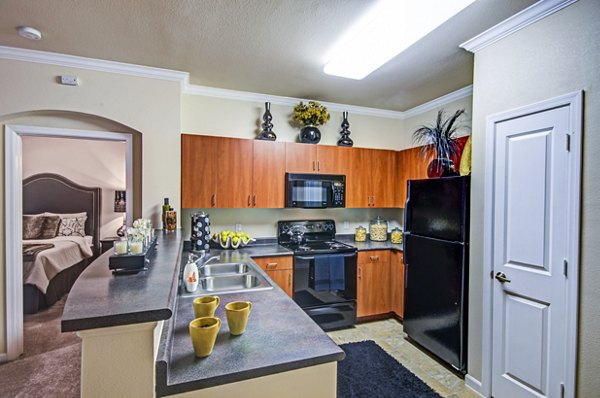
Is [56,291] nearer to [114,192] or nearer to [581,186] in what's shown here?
[114,192]

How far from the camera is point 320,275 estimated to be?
10.6ft

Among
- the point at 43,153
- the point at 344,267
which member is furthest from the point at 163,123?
the point at 43,153

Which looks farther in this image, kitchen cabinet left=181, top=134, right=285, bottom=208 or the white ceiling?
kitchen cabinet left=181, top=134, right=285, bottom=208

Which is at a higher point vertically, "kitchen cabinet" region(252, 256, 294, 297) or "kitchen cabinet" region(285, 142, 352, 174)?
"kitchen cabinet" region(285, 142, 352, 174)

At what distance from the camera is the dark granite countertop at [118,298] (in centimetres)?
82

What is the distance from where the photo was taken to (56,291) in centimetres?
398

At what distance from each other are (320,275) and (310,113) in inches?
73.0

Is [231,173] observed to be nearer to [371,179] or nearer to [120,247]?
[371,179]

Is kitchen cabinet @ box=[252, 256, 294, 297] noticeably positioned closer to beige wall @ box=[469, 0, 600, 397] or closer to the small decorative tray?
the small decorative tray

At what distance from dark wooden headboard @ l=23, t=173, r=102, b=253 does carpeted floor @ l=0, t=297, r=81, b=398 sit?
2.26m

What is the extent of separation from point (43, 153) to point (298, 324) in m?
5.88

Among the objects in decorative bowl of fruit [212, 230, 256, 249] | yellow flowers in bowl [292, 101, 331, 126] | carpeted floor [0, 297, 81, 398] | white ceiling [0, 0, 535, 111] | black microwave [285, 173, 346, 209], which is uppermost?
white ceiling [0, 0, 535, 111]

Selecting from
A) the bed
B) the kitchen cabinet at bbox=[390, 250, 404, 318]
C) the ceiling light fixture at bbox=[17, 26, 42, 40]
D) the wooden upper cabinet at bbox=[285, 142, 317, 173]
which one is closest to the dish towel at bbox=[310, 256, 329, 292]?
the kitchen cabinet at bbox=[390, 250, 404, 318]

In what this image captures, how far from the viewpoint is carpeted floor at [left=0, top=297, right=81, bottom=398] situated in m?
2.35
